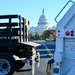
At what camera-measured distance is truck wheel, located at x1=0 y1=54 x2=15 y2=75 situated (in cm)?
797

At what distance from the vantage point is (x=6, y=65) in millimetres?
8117

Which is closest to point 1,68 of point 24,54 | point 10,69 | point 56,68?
point 10,69

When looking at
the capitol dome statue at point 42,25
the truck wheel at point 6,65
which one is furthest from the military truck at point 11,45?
the capitol dome statue at point 42,25

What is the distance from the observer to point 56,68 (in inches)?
181

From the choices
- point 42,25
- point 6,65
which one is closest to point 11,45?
point 6,65

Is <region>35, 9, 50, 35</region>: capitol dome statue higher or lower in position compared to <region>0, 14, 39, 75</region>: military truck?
higher

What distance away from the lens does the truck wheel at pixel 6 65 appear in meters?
7.97

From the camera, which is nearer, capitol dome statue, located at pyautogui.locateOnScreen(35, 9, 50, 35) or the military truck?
the military truck

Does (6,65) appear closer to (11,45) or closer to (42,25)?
(11,45)

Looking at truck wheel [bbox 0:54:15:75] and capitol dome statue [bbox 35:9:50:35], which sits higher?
capitol dome statue [bbox 35:9:50:35]

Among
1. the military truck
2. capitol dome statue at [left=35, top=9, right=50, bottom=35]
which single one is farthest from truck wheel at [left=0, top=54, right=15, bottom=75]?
capitol dome statue at [left=35, top=9, right=50, bottom=35]

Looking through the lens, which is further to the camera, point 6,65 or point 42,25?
point 42,25

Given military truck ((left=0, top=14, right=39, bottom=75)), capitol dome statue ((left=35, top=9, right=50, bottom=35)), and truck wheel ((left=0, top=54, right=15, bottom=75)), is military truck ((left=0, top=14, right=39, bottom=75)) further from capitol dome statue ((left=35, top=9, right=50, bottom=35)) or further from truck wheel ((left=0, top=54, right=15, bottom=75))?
capitol dome statue ((left=35, top=9, right=50, bottom=35))

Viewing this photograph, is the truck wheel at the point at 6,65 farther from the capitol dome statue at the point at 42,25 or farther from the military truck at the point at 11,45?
the capitol dome statue at the point at 42,25
